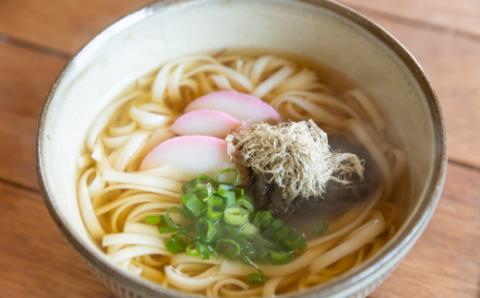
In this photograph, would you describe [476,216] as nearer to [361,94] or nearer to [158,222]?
[361,94]

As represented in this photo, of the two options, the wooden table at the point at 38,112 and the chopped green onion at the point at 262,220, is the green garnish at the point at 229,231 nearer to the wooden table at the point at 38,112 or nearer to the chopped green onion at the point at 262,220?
the chopped green onion at the point at 262,220

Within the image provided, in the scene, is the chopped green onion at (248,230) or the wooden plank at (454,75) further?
the wooden plank at (454,75)

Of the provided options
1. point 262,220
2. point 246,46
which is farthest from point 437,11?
point 262,220

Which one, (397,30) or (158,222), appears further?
(397,30)

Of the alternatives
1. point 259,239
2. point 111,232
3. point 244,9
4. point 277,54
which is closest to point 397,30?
point 277,54

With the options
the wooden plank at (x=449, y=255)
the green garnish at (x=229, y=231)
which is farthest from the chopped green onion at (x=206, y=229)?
the wooden plank at (x=449, y=255)

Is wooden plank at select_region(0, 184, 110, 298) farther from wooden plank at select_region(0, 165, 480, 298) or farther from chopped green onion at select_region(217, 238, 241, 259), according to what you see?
chopped green onion at select_region(217, 238, 241, 259)
